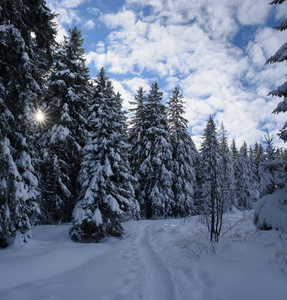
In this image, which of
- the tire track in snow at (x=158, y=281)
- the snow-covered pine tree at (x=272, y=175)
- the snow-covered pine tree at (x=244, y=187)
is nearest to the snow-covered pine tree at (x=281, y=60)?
the snow-covered pine tree at (x=272, y=175)

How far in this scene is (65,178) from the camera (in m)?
15.9

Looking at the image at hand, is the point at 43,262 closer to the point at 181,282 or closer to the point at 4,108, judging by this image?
the point at 181,282

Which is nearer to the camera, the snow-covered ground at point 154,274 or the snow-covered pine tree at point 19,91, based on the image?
the snow-covered ground at point 154,274

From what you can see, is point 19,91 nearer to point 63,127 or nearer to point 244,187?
point 63,127

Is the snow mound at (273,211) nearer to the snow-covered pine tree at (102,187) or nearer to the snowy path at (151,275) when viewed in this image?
the snowy path at (151,275)

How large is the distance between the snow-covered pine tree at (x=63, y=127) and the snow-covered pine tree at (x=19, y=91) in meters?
5.86

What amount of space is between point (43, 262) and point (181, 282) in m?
3.95

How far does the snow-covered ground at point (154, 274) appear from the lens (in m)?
3.75

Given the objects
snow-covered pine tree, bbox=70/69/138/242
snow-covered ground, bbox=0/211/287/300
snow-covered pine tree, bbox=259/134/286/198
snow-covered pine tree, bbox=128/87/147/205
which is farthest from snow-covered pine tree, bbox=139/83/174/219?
snow-covered ground, bbox=0/211/287/300

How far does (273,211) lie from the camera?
766 centimetres

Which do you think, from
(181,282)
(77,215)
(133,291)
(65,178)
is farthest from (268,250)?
(65,178)

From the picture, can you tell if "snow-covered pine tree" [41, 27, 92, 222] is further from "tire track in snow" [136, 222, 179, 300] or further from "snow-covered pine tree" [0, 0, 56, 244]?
"tire track in snow" [136, 222, 179, 300]

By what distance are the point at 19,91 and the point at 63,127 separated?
769 cm

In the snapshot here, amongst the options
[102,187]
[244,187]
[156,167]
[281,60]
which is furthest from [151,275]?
[244,187]
